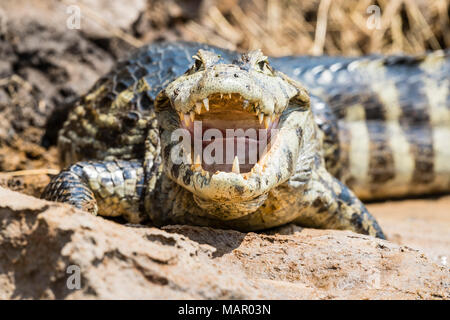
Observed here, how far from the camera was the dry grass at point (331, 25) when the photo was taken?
27.2 ft

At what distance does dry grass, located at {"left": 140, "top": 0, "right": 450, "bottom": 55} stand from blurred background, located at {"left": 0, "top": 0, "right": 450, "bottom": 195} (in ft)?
0.04

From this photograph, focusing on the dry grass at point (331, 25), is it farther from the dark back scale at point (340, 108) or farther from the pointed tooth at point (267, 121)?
the pointed tooth at point (267, 121)

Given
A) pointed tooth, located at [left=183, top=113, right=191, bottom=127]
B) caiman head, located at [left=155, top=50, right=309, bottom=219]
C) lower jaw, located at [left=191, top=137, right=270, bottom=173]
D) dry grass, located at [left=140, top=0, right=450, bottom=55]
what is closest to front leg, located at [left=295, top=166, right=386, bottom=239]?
caiman head, located at [left=155, top=50, right=309, bottom=219]

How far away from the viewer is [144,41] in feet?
23.1

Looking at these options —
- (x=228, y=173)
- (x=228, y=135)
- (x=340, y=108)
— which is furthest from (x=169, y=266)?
(x=340, y=108)

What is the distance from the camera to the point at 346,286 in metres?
2.71

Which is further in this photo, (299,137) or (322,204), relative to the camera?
(322,204)

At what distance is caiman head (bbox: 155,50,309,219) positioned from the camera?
8.93 ft

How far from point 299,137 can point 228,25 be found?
5.25 meters

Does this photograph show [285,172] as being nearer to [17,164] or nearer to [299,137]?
[299,137]

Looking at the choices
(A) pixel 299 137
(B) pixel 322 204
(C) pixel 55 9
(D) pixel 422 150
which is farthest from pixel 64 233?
(C) pixel 55 9
